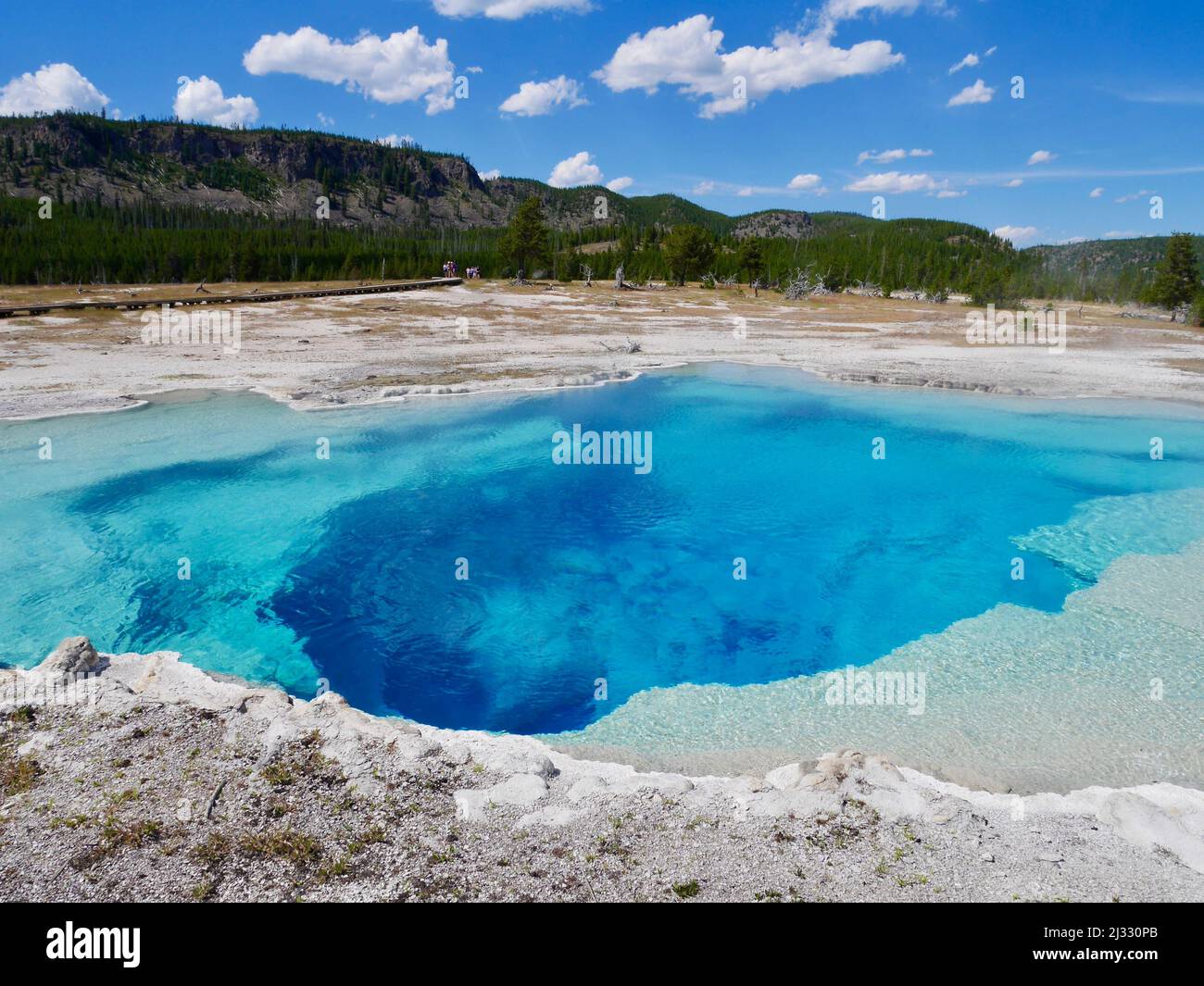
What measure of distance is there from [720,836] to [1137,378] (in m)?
38.5

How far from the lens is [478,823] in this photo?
7.26m

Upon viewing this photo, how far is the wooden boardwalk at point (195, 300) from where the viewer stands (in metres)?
50.3

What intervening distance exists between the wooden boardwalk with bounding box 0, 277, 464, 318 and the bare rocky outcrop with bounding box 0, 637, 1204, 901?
5460cm

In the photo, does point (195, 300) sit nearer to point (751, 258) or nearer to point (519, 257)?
point (519, 257)

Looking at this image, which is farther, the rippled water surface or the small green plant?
the rippled water surface

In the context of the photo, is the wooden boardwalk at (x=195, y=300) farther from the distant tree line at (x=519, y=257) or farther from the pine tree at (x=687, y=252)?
the pine tree at (x=687, y=252)

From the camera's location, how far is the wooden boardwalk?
50281 millimetres

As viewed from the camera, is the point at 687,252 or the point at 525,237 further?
the point at 687,252

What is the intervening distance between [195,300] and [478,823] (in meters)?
66.7

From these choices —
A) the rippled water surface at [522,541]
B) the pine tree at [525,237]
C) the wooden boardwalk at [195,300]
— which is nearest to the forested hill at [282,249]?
the pine tree at [525,237]

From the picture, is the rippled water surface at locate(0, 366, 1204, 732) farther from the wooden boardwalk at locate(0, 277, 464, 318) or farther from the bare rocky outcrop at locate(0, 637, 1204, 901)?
the wooden boardwalk at locate(0, 277, 464, 318)

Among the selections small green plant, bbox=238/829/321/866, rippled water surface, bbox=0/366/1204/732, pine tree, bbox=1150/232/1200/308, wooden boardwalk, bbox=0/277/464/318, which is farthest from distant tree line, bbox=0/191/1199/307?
small green plant, bbox=238/829/321/866

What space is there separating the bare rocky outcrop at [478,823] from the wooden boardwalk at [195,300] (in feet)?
179

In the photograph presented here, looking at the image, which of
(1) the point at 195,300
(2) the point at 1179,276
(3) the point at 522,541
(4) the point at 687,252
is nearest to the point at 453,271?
(4) the point at 687,252
